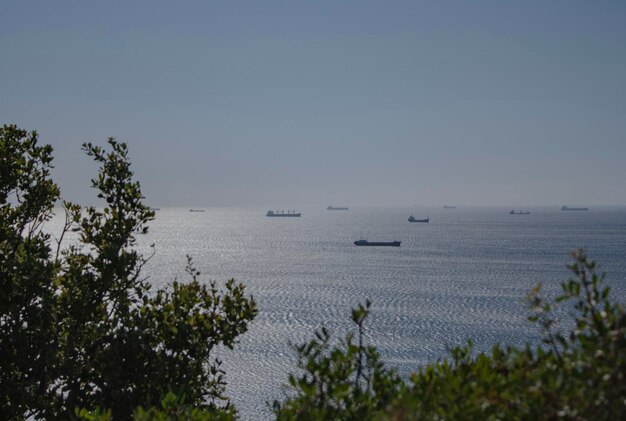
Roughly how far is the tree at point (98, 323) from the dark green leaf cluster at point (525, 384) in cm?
650

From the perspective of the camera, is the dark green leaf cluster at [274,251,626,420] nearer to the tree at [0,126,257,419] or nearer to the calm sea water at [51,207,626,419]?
the tree at [0,126,257,419]

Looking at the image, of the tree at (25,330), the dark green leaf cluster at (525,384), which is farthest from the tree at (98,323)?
the dark green leaf cluster at (525,384)

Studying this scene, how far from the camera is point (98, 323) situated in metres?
16.5

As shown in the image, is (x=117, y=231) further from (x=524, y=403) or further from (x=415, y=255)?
(x=415, y=255)

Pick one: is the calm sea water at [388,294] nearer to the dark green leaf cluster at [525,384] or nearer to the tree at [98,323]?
the tree at [98,323]

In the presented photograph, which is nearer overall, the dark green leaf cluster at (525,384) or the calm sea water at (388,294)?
the dark green leaf cluster at (525,384)

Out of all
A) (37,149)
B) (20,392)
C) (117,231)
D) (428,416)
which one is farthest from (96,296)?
(428,416)

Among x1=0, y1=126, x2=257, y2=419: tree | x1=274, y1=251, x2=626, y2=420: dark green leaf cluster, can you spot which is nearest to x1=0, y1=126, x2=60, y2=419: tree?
x1=0, y1=126, x2=257, y2=419: tree

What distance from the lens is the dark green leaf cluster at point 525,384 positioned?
596 centimetres

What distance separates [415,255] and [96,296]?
164300 mm

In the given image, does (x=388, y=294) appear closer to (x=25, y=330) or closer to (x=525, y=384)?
(x=25, y=330)

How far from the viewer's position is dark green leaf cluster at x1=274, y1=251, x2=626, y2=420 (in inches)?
235

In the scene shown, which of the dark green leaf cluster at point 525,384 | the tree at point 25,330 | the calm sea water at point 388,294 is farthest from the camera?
the calm sea water at point 388,294

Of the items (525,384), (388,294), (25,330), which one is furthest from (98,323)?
(388,294)
